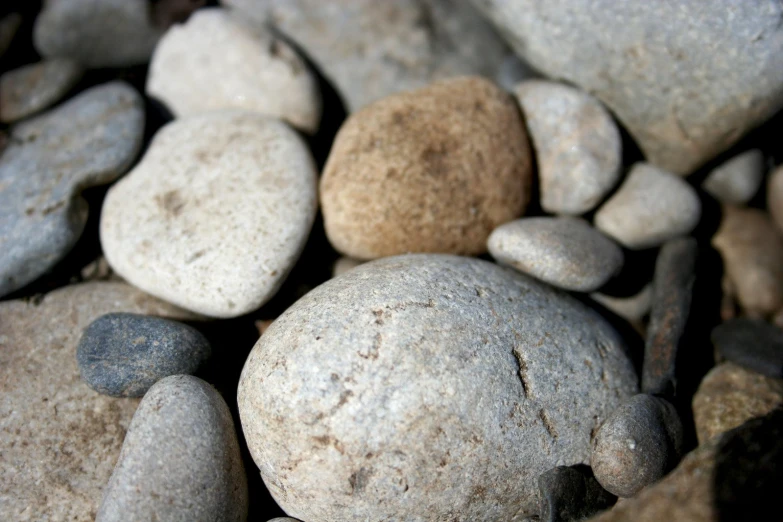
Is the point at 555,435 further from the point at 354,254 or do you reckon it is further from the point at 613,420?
the point at 354,254

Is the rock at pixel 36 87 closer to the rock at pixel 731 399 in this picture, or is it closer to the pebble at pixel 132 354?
the pebble at pixel 132 354

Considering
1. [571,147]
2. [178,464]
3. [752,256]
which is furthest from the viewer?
[752,256]

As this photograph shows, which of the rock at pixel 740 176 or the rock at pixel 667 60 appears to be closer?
the rock at pixel 667 60

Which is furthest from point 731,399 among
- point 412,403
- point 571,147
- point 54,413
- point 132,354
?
point 54,413

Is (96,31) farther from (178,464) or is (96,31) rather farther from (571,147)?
(571,147)

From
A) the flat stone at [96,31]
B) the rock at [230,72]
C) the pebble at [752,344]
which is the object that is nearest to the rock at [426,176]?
the rock at [230,72]

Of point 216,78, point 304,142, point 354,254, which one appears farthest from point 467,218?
point 216,78
